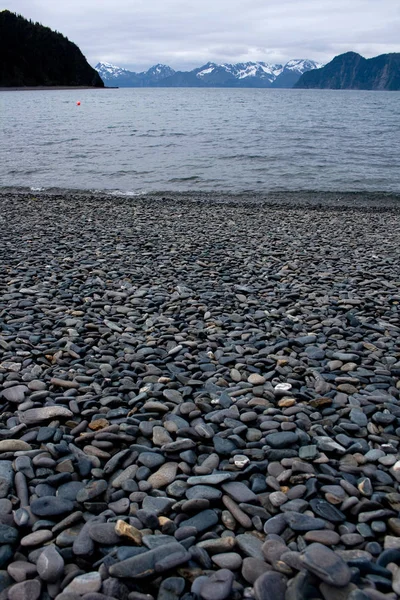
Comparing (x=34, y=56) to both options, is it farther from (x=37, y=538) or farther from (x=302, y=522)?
(x=302, y=522)

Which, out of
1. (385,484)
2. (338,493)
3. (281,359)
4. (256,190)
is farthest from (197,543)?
(256,190)

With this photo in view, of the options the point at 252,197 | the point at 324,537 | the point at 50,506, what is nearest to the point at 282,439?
the point at 324,537

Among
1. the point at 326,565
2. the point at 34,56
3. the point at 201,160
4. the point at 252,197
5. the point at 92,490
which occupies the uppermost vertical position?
the point at 34,56

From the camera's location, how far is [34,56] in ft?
465

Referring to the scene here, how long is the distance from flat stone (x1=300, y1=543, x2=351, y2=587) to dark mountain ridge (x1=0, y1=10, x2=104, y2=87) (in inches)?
6160

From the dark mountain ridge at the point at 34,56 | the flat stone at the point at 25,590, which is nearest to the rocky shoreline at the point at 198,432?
the flat stone at the point at 25,590

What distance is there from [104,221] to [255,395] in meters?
9.16

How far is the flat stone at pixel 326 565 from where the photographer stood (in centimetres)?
226

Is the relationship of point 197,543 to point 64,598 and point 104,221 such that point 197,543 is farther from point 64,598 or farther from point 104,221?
point 104,221

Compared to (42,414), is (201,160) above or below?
above

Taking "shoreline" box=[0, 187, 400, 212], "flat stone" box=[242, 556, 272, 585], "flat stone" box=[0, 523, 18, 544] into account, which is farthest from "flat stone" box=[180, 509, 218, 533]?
"shoreline" box=[0, 187, 400, 212]

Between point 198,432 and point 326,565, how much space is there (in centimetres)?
140

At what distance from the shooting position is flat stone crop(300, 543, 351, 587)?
226 cm

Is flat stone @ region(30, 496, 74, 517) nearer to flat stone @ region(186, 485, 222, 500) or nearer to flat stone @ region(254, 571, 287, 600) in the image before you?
flat stone @ region(186, 485, 222, 500)
